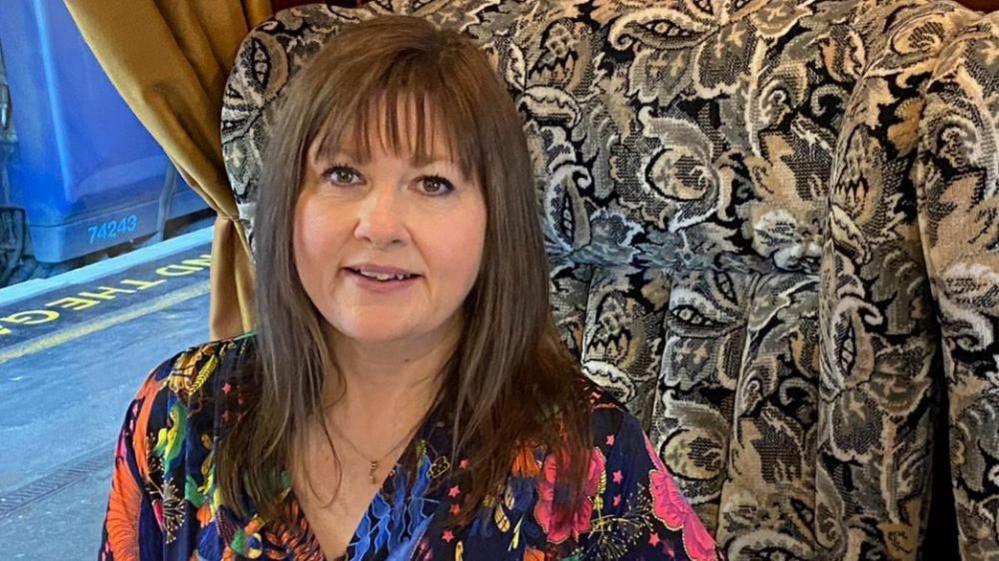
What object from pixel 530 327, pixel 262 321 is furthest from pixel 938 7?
pixel 262 321

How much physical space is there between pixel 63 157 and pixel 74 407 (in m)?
1.26

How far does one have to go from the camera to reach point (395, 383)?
1066 mm

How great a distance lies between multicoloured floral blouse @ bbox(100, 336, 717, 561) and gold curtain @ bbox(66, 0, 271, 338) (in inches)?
25.8

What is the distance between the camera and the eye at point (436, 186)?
97 cm

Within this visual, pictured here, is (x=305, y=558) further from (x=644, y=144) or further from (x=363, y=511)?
(x=644, y=144)

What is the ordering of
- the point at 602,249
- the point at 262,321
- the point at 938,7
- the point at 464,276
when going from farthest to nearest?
the point at 602,249, the point at 938,7, the point at 262,321, the point at 464,276

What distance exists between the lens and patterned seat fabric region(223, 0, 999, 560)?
1127 millimetres

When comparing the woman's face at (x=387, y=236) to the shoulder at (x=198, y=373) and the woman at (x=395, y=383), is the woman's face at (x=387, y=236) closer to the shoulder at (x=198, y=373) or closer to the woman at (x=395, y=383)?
the woman at (x=395, y=383)

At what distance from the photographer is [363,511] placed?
3.39 ft

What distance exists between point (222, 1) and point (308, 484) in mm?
879

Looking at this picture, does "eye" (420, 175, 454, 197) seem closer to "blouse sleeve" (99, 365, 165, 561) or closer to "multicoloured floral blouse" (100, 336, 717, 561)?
"multicoloured floral blouse" (100, 336, 717, 561)

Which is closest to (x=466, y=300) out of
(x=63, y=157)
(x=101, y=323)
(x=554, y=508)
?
(x=554, y=508)

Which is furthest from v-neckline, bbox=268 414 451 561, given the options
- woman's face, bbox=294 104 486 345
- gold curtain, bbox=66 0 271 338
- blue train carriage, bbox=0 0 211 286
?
blue train carriage, bbox=0 0 211 286

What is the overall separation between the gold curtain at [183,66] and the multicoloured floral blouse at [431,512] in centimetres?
66
